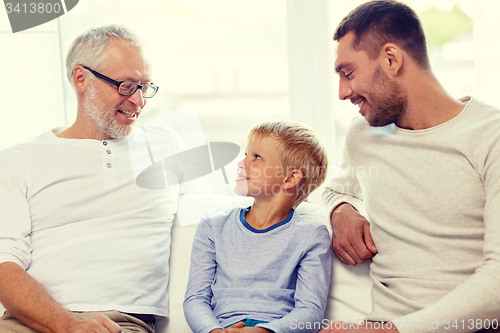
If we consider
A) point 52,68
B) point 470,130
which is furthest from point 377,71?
point 52,68

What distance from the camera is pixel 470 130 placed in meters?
1.19

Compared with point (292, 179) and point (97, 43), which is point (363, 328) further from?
point (97, 43)

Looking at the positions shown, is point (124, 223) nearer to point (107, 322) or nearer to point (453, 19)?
point (107, 322)

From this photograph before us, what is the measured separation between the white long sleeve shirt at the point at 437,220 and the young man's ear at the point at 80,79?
1.14 m

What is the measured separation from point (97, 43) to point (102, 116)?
287 mm

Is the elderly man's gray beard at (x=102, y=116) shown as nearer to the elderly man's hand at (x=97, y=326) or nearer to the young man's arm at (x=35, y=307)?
the young man's arm at (x=35, y=307)

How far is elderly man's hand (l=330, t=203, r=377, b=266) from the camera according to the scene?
1354mm

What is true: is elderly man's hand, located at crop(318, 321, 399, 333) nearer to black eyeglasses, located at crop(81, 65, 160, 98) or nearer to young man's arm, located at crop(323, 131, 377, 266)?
young man's arm, located at crop(323, 131, 377, 266)

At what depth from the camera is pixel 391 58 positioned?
131 cm

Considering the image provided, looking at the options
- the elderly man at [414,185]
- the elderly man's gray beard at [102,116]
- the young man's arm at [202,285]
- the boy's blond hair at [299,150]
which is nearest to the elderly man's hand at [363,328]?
the elderly man at [414,185]

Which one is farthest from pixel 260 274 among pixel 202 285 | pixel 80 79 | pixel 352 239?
pixel 80 79

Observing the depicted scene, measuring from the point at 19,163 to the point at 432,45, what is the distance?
74.8 inches

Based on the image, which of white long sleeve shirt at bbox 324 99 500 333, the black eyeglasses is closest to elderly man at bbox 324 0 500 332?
white long sleeve shirt at bbox 324 99 500 333

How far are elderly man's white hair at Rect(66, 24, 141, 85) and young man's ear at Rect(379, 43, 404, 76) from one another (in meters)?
0.93
